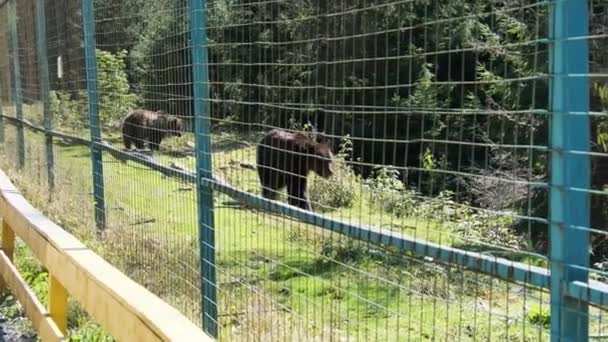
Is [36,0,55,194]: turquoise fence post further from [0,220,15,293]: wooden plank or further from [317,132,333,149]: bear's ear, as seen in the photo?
[317,132,333,149]: bear's ear

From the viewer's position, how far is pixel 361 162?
3.57 m

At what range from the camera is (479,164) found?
338cm

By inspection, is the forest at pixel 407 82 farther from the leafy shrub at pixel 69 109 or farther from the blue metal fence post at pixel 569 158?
the leafy shrub at pixel 69 109

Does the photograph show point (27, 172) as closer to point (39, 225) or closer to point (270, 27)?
point (39, 225)

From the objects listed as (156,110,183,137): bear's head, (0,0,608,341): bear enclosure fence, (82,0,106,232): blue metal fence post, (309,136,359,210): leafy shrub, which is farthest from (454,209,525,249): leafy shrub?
(82,0,106,232): blue metal fence post

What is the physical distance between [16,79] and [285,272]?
7.84 metres

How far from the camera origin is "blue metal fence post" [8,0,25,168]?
12.1m

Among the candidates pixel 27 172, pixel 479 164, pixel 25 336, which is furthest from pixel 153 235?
pixel 27 172

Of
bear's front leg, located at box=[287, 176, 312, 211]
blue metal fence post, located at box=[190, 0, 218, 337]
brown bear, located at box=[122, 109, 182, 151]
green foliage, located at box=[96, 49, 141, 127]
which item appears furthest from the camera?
Answer: green foliage, located at box=[96, 49, 141, 127]

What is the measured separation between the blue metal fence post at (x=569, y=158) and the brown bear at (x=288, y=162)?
7.05ft

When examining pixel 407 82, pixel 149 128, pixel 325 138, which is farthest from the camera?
pixel 149 128

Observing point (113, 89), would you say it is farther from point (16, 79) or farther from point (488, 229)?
point (16, 79)

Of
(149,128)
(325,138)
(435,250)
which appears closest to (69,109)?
(149,128)

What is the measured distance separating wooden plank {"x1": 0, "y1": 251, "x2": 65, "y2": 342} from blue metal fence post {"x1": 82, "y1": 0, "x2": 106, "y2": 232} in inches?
71.4
